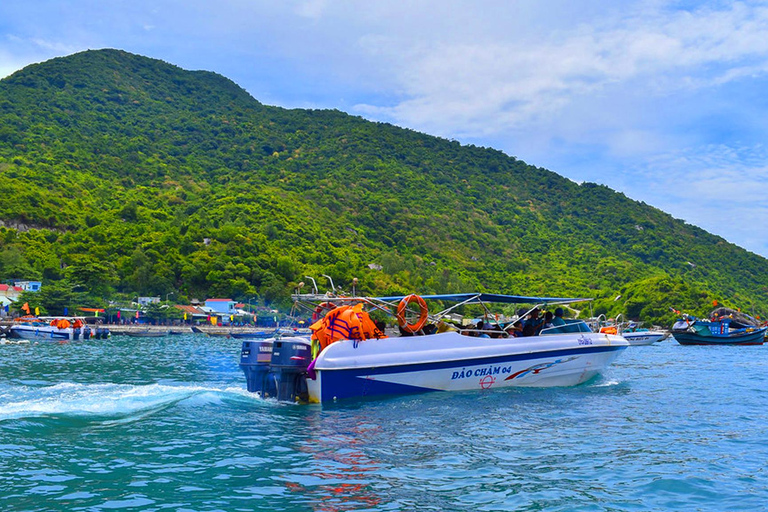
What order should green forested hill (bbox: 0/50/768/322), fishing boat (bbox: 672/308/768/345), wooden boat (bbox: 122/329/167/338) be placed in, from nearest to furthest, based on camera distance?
fishing boat (bbox: 672/308/768/345) < wooden boat (bbox: 122/329/167/338) < green forested hill (bbox: 0/50/768/322)

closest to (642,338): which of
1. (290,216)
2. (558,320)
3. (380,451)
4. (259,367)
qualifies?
(558,320)

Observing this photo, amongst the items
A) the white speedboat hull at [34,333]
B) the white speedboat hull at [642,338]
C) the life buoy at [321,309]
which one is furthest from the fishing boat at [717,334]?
the white speedboat hull at [34,333]

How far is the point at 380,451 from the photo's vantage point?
32.5ft

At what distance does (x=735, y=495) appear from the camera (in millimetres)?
8000

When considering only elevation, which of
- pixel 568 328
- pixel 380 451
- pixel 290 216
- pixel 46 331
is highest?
pixel 290 216

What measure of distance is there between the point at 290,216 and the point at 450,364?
115572 millimetres

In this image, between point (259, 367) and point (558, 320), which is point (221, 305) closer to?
point (558, 320)

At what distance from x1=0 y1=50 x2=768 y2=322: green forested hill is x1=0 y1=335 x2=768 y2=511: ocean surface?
256 feet

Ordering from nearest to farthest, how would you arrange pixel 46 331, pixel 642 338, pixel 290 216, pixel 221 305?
pixel 46 331
pixel 642 338
pixel 221 305
pixel 290 216

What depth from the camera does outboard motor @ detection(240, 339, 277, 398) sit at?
47.0ft

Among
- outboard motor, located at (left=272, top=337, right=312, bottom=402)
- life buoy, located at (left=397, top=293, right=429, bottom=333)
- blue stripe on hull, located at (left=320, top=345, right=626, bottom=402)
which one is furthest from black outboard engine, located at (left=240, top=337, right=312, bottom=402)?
life buoy, located at (left=397, top=293, right=429, bottom=333)

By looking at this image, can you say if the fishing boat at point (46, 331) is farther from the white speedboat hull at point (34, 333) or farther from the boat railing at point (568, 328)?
the boat railing at point (568, 328)

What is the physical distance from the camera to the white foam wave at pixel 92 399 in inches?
473

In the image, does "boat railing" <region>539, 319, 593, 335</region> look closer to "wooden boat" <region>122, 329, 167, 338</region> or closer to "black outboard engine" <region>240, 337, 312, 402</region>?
"black outboard engine" <region>240, 337, 312, 402</region>
